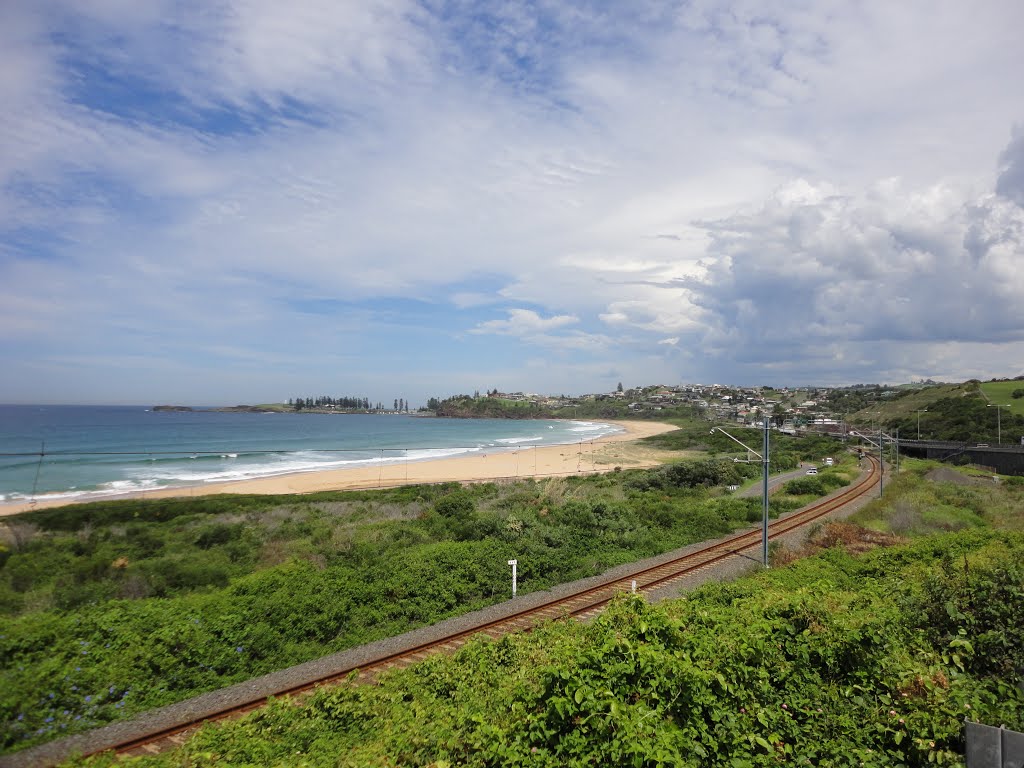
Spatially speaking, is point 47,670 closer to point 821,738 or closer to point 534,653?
point 534,653

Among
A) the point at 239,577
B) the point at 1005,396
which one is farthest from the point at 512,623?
the point at 1005,396

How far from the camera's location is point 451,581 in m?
14.4

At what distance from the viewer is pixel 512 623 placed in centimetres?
1248

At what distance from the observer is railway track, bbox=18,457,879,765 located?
7914 mm

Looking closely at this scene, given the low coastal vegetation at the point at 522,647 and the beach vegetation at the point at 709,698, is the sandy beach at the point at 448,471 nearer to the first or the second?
the low coastal vegetation at the point at 522,647

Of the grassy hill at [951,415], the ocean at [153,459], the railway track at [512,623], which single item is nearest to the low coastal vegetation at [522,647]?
the railway track at [512,623]

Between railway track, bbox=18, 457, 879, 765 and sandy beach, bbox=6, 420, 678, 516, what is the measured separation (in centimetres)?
2831

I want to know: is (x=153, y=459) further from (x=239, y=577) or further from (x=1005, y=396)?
(x=1005, y=396)

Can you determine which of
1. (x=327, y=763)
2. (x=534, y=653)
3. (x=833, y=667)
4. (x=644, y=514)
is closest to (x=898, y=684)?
(x=833, y=667)

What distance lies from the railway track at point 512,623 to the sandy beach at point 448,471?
92.9ft

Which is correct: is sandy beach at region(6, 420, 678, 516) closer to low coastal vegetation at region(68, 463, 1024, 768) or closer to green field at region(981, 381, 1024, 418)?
low coastal vegetation at region(68, 463, 1024, 768)

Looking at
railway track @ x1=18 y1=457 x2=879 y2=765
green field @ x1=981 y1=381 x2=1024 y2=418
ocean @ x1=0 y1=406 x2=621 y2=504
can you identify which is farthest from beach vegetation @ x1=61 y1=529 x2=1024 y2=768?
green field @ x1=981 y1=381 x2=1024 y2=418

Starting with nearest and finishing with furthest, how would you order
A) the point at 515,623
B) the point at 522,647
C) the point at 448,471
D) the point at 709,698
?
the point at 709,698 < the point at 522,647 < the point at 515,623 < the point at 448,471

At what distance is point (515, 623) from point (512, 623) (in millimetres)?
72
